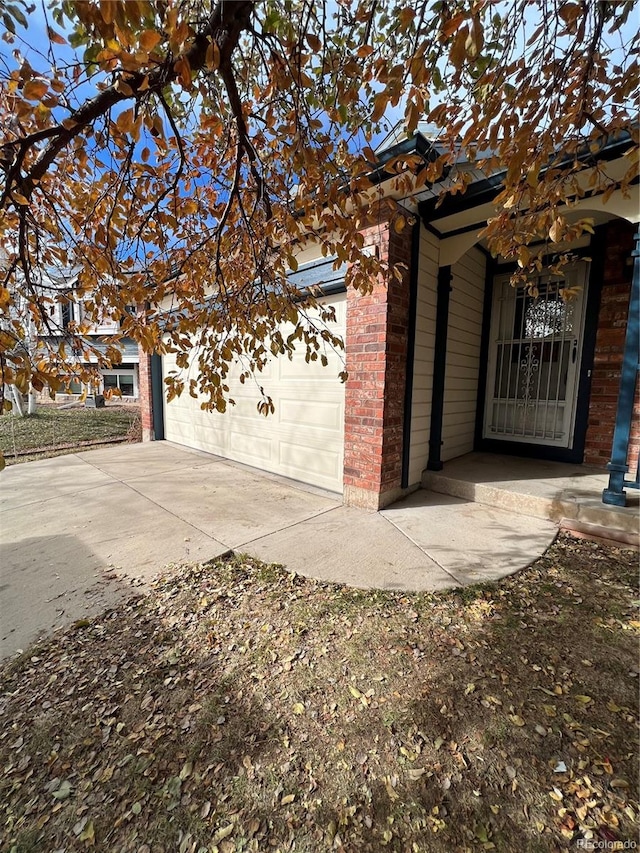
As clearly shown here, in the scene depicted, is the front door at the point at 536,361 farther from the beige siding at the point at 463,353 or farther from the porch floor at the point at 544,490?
the porch floor at the point at 544,490

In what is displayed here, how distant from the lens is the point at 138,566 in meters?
2.77

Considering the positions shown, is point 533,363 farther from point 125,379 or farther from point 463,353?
point 125,379

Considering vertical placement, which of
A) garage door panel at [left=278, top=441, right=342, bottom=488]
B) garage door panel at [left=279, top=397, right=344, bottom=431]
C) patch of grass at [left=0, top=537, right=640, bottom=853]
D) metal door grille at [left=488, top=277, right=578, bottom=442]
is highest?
metal door grille at [left=488, top=277, right=578, bottom=442]

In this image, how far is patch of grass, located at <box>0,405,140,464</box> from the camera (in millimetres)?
7250

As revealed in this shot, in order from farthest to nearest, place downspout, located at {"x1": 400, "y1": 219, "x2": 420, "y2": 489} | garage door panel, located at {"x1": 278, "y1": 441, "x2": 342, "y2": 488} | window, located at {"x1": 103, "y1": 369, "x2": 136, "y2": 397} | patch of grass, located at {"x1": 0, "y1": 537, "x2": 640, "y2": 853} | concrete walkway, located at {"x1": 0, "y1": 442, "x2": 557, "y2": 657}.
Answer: window, located at {"x1": 103, "y1": 369, "x2": 136, "y2": 397} → garage door panel, located at {"x1": 278, "y1": 441, "x2": 342, "y2": 488} → downspout, located at {"x1": 400, "y1": 219, "x2": 420, "y2": 489} → concrete walkway, located at {"x1": 0, "y1": 442, "x2": 557, "y2": 657} → patch of grass, located at {"x1": 0, "y1": 537, "x2": 640, "y2": 853}

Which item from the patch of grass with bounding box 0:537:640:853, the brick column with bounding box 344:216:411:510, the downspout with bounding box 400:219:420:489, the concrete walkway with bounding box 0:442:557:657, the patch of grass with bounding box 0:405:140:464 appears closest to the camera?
the patch of grass with bounding box 0:537:640:853

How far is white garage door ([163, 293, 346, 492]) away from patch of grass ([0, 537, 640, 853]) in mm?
2203

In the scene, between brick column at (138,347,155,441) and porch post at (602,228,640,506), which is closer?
porch post at (602,228,640,506)

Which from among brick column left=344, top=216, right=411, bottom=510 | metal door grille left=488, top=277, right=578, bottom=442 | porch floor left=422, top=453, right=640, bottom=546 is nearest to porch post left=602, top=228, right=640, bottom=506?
porch floor left=422, top=453, right=640, bottom=546

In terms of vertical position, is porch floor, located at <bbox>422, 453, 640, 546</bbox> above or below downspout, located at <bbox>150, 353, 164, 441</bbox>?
below

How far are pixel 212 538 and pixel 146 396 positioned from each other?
555cm

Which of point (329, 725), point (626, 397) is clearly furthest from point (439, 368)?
point (329, 725)

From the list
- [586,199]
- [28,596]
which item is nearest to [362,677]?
[28,596]

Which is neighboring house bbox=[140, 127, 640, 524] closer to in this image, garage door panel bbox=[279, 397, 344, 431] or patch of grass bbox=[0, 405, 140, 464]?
garage door panel bbox=[279, 397, 344, 431]
